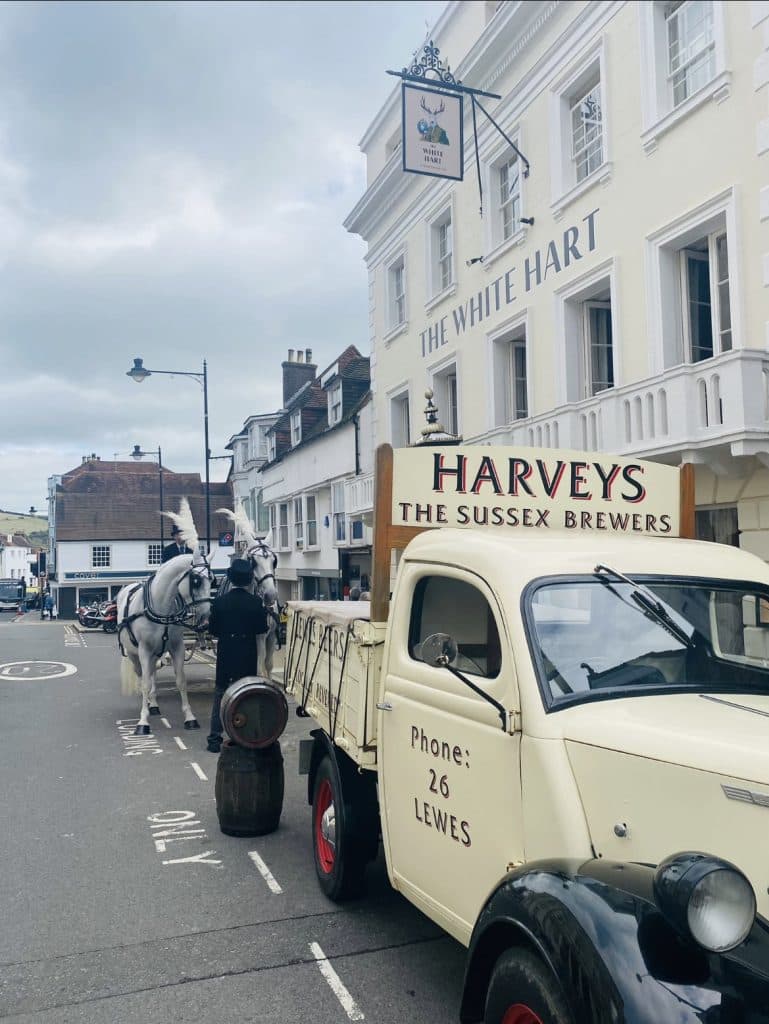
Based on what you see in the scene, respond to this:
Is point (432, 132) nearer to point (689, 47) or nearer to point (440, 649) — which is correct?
point (689, 47)

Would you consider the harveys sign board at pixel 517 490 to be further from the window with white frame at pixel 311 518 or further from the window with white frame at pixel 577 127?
the window with white frame at pixel 311 518

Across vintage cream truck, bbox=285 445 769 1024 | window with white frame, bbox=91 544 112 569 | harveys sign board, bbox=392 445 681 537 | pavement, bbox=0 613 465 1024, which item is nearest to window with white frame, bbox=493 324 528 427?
pavement, bbox=0 613 465 1024

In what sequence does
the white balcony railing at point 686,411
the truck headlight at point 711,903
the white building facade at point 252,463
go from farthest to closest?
the white building facade at point 252,463 → the white balcony railing at point 686,411 → the truck headlight at point 711,903

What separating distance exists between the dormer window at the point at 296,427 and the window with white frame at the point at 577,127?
58.1 feet

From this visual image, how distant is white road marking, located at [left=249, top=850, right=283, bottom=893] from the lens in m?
5.40

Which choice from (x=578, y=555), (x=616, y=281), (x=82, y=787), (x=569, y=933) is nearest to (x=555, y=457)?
(x=578, y=555)

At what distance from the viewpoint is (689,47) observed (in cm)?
1081

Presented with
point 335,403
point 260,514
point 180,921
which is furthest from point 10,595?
point 180,921

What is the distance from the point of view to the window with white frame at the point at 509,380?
15.3 metres

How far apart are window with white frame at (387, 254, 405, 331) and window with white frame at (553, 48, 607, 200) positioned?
270 inches

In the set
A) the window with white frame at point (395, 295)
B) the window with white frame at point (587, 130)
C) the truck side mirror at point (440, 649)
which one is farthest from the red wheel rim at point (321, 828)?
the window with white frame at point (395, 295)

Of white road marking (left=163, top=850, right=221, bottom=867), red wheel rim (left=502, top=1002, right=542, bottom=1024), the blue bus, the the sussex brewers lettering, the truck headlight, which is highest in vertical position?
the the sussex brewers lettering

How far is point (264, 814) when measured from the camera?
6477 millimetres

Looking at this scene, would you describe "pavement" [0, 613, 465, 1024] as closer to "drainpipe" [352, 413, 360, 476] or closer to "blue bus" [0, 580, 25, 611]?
"drainpipe" [352, 413, 360, 476]
